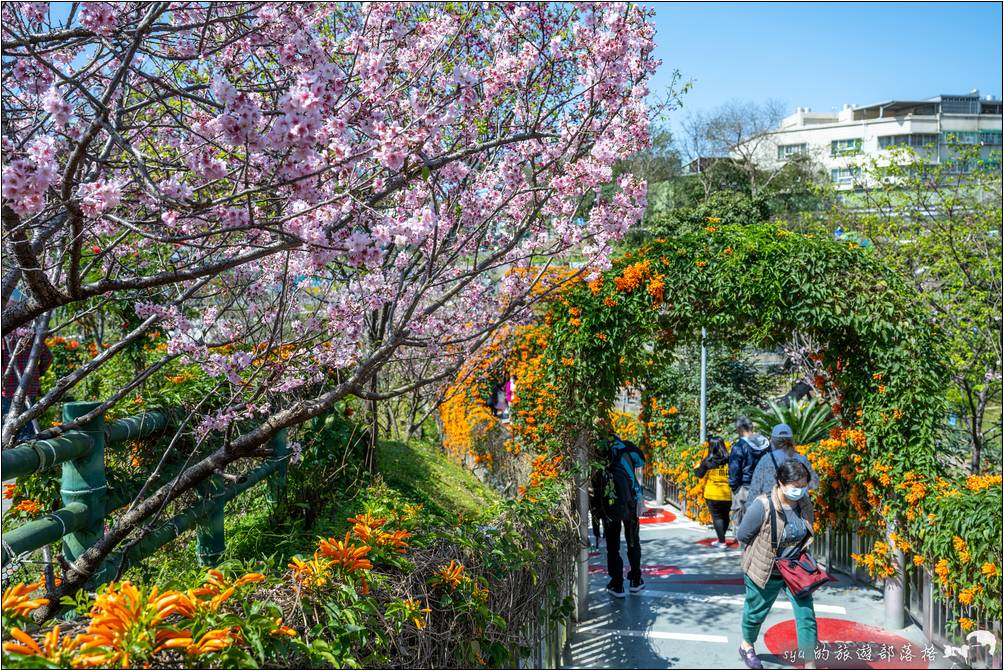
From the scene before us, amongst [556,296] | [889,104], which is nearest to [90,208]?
[556,296]

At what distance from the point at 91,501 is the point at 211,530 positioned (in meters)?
1.13

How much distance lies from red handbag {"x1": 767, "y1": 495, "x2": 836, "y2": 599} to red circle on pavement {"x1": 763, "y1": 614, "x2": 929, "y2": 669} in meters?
0.60

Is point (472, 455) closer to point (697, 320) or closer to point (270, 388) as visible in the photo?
point (697, 320)

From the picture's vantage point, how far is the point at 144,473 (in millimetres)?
4199

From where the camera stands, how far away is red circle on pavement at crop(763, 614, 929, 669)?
5.02 m

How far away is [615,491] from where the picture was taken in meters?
6.38

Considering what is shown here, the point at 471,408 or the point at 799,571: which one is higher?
the point at 471,408

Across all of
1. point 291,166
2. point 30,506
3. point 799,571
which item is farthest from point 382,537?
point 799,571

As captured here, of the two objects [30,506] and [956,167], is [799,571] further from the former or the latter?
[956,167]

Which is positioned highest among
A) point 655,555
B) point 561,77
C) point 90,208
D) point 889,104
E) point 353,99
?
point 889,104

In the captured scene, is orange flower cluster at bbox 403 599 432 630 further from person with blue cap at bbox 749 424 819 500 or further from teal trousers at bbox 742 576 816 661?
person with blue cap at bbox 749 424 819 500

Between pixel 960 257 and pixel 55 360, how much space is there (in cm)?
1112

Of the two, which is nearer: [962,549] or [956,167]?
[962,549]

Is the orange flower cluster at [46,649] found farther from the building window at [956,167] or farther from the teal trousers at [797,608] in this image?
the building window at [956,167]
